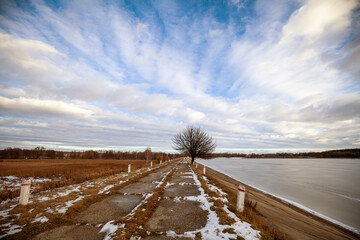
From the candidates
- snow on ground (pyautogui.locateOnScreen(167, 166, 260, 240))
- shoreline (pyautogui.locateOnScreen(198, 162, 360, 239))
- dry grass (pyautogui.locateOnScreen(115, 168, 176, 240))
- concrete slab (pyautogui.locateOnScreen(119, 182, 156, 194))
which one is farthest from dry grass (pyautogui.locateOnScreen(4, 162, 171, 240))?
shoreline (pyautogui.locateOnScreen(198, 162, 360, 239))

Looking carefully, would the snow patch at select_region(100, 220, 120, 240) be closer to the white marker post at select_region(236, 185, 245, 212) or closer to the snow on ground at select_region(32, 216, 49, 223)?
the snow on ground at select_region(32, 216, 49, 223)

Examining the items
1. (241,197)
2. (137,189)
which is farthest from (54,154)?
(241,197)

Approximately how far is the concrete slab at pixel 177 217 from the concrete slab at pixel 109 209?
1273 millimetres

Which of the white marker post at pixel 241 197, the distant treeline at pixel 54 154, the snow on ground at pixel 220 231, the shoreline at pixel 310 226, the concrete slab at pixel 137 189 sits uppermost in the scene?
the white marker post at pixel 241 197

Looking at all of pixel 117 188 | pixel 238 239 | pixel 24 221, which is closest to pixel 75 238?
pixel 24 221

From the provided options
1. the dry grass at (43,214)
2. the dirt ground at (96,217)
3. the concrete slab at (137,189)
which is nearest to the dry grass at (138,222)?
the dirt ground at (96,217)

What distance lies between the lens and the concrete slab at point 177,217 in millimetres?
4695

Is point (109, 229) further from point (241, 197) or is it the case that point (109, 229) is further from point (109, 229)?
point (241, 197)

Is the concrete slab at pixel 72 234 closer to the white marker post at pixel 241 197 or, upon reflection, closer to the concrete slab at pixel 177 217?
the concrete slab at pixel 177 217

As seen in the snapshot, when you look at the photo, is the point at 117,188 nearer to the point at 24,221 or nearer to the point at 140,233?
the point at 24,221

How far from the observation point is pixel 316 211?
1149cm

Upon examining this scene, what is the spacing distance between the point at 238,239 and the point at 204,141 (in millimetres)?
24923

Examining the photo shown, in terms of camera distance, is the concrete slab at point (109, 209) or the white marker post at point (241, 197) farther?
the white marker post at point (241, 197)

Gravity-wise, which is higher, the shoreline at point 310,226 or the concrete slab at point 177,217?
the concrete slab at point 177,217
